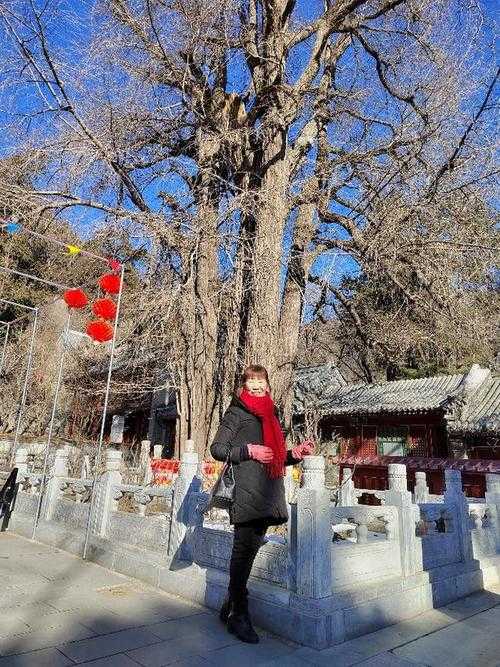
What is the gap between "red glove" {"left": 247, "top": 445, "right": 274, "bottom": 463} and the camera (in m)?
2.74

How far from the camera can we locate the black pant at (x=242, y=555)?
112 inches

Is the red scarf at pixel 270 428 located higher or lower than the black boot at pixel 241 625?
higher

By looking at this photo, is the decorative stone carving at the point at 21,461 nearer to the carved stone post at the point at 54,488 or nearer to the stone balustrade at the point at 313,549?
the carved stone post at the point at 54,488

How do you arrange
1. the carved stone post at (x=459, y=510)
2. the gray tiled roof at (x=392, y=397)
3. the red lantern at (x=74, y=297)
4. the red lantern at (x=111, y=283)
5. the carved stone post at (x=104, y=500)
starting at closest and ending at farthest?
the carved stone post at (x=459, y=510)
the carved stone post at (x=104, y=500)
the red lantern at (x=111, y=283)
the red lantern at (x=74, y=297)
the gray tiled roof at (x=392, y=397)

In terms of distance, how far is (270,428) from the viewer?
3023 mm

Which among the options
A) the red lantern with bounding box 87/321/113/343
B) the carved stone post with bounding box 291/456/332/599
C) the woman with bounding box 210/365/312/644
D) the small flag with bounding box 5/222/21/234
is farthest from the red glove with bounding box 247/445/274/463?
the red lantern with bounding box 87/321/113/343

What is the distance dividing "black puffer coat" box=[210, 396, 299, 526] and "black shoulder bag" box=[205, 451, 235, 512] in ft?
0.11

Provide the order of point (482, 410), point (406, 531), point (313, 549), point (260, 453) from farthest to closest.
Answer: point (482, 410) → point (406, 531) → point (313, 549) → point (260, 453)

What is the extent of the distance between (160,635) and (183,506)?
1151mm

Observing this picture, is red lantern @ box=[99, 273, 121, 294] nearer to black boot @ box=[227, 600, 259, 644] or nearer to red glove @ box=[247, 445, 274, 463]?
red glove @ box=[247, 445, 274, 463]

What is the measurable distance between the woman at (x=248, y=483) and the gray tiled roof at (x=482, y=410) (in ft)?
32.4

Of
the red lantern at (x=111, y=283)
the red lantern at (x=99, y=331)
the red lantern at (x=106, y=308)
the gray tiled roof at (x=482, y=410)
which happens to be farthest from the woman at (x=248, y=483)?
the gray tiled roof at (x=482, y=410)

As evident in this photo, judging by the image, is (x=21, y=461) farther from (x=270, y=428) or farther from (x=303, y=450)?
(x=303, y=450)

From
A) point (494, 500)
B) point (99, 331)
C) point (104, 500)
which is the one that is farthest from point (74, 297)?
point (494, 500)
